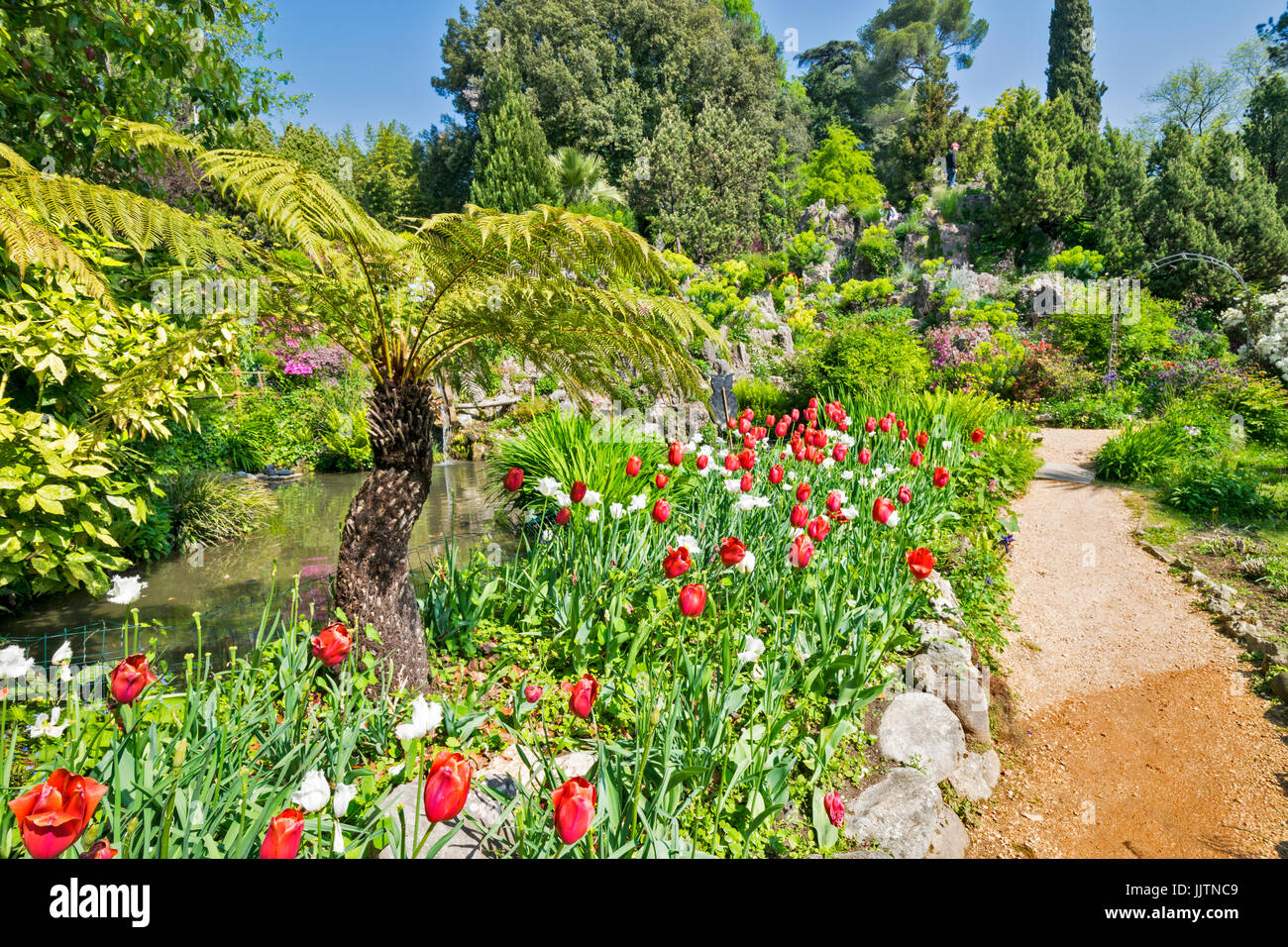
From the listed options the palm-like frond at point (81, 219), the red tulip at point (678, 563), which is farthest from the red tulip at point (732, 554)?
the palm-like frond at point (81, 219)

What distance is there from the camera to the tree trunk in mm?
2369

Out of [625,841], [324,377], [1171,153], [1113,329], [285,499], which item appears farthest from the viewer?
[1171,153]

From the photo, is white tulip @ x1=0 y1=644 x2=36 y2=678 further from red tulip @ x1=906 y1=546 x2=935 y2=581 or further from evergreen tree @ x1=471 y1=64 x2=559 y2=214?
evergreen tree @ x1=471 y1=64 x2=559 y2=214

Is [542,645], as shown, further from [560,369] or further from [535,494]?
[535,494]

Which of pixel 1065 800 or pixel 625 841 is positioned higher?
pixel 625 841

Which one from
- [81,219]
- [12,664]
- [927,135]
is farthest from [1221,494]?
[927,135]

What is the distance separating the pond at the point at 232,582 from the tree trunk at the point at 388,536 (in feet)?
1.04

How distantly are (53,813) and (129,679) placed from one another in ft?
1.47

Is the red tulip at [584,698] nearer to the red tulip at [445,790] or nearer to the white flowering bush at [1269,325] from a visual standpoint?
the red tulip at [445,790]

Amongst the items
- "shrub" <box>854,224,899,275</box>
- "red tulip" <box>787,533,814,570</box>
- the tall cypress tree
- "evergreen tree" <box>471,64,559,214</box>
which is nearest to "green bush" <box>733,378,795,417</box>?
"red tulip" <box>787,533,814,570</box>

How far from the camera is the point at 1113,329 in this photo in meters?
10.3
